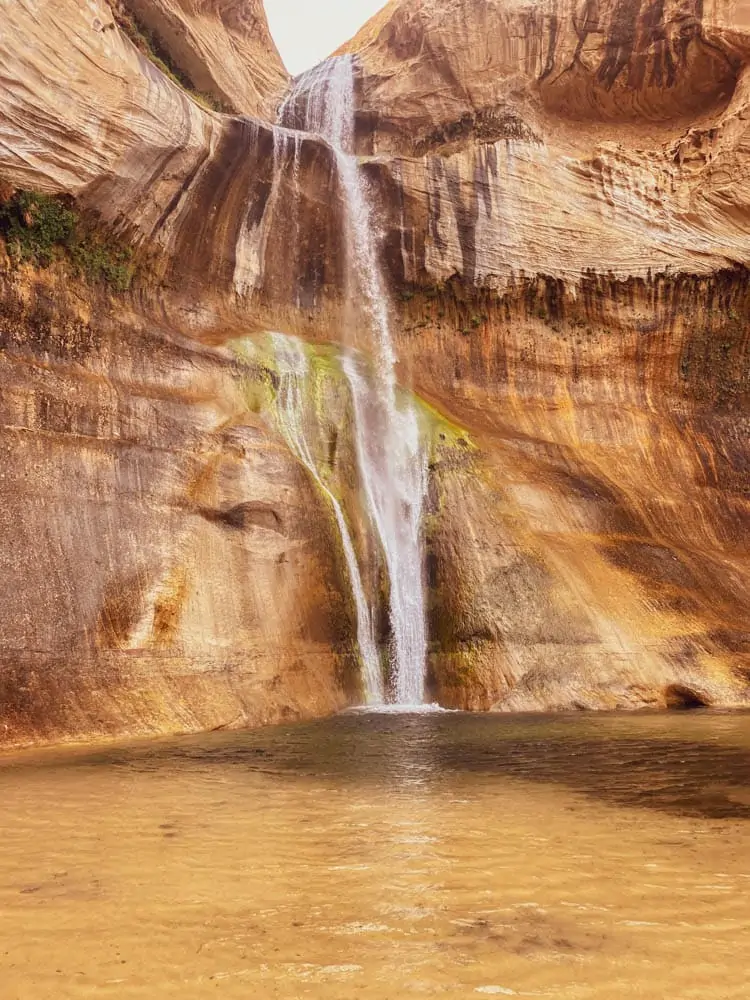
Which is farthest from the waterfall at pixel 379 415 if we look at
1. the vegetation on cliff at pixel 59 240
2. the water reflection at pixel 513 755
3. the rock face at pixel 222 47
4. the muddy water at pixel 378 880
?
the muddy water at pixel 378 880

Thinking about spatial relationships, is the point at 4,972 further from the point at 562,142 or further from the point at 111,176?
the point at 562,142

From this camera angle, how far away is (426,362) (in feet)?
66.6

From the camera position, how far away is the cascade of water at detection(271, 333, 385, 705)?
46.4 ft

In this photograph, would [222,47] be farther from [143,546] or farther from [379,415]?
[143,546]

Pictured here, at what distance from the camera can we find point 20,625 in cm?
1059

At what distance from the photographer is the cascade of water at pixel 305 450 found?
1413 centimetres

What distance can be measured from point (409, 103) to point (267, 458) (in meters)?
15.0

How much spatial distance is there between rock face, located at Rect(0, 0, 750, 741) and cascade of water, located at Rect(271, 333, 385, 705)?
1.41 ft

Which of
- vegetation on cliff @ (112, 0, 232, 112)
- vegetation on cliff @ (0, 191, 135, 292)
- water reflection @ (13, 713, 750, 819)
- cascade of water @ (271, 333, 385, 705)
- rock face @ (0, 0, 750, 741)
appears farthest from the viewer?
vegetation on cliff @ (112, 0, 232, 112)

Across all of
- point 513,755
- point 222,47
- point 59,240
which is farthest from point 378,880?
point 222,47

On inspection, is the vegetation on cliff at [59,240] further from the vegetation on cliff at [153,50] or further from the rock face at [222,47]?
the rock face at [222,47]

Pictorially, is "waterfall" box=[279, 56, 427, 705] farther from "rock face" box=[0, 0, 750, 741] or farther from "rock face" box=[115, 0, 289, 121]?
"rock face" box=[115, 0, 289, 121]

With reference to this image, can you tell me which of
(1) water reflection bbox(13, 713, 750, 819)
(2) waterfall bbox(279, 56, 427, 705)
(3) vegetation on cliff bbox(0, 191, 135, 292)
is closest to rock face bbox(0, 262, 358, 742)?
(3) vegetation on cliff bbox(0, 191, 135, 292)

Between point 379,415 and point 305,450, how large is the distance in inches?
90.6
